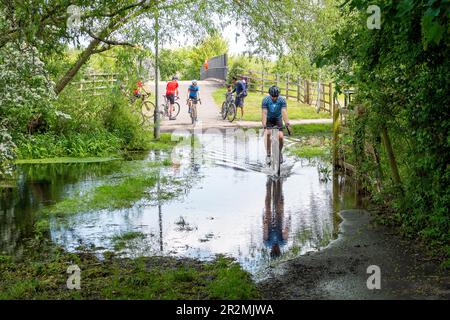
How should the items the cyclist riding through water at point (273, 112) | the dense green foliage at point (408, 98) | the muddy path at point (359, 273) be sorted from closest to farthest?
1. the muddy path at point (359, 273)
2. the dense green foliage at point (408, 98)
3. the cyclist riding through water at point (273, 112)

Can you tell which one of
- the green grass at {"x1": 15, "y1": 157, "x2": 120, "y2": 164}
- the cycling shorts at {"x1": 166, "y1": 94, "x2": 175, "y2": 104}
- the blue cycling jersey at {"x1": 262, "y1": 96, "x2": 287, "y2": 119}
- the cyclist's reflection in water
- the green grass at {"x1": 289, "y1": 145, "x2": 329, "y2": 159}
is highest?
the cycling shorts at {"x1": 166, "y1": 94, "x2": 175, "y2": 104}

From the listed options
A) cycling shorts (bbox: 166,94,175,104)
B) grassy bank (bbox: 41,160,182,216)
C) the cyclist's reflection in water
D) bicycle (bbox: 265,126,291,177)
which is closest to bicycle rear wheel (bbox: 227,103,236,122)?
cycling shorts (bbox: 166,94,175,104)

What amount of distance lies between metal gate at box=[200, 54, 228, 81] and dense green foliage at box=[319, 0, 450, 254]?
35.6 meters

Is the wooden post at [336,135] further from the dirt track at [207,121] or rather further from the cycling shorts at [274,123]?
the dirt track at [207,121]

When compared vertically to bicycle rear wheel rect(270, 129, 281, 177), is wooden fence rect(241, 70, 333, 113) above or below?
above

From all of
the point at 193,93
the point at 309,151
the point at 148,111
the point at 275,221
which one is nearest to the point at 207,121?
the point at 193,93

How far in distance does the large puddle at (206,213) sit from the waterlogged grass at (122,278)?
43 cm

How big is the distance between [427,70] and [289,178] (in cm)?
646

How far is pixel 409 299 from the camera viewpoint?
230 inches

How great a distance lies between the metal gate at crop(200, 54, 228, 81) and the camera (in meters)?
44.7

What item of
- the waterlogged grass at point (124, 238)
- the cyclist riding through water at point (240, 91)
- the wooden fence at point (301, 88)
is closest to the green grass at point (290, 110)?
the wooden fence at point (301, 88)

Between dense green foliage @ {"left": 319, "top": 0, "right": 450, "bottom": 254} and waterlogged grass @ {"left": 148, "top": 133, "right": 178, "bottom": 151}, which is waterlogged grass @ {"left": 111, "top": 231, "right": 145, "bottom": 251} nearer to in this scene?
dense green foliage @ {"left": 319, "top": 0, "right": 450, "bottom": 254}

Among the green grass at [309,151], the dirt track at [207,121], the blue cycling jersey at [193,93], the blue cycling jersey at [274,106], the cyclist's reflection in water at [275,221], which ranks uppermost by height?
the blue cycling jersey at [193,93]

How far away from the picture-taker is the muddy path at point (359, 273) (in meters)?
6.12
